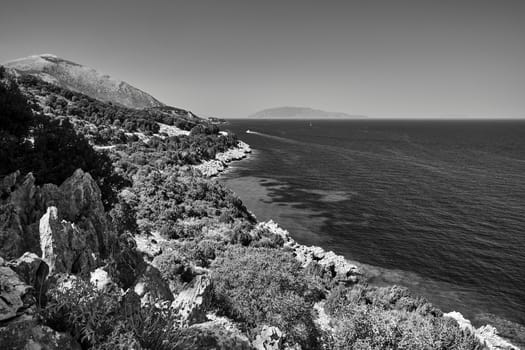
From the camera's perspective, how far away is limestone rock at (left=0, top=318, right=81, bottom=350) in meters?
5.36

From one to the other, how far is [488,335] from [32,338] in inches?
1055

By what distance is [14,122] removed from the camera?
17.1 meters

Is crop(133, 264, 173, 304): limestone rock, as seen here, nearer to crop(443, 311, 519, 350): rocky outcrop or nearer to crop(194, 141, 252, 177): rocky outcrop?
crop(443, 311, 519, 350): rocky outcrop

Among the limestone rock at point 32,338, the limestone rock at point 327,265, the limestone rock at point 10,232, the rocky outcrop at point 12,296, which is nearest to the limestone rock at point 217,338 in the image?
the limestone rock at point 32,338

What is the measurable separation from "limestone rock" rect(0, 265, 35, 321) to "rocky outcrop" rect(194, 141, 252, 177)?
62398 mm

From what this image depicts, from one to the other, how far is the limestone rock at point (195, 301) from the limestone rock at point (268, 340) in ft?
8.25

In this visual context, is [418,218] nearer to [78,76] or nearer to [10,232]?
[10,232]

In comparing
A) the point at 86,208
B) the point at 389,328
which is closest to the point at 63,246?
the point at 86,208

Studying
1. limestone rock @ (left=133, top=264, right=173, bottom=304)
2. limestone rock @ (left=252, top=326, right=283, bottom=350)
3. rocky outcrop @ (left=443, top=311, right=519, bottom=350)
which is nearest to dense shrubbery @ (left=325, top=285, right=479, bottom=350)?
rocky outcrop @ (left=443, top=311, right=519, bottom=350)

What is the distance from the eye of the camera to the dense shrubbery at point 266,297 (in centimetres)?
1446

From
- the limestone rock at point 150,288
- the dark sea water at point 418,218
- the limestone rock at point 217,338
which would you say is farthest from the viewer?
the dark sea water at point 418,218

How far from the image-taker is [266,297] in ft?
53.8

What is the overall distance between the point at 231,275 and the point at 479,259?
3057 centimetres

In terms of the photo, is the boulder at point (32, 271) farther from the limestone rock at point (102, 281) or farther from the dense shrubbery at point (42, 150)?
the dense shrubbery at point (42, 150)
